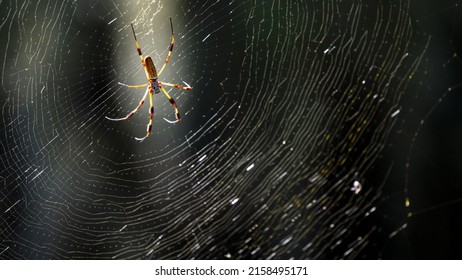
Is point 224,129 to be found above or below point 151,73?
below

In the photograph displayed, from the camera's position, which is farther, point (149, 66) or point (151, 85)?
point (151, 85)

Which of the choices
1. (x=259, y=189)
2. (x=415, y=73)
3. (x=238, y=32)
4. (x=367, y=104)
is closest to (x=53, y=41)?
(x=238, y=32)

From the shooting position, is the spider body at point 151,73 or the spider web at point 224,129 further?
the spider body at point 151,73

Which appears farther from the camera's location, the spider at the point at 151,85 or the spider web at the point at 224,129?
the spider at the point at 151,85

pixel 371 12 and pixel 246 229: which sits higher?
pixel 371 12

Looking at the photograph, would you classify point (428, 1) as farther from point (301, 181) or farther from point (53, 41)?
point (53, 41)

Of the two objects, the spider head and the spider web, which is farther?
the spider head

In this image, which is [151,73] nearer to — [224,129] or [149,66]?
[149,66]

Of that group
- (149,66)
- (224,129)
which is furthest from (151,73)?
(224,129)
